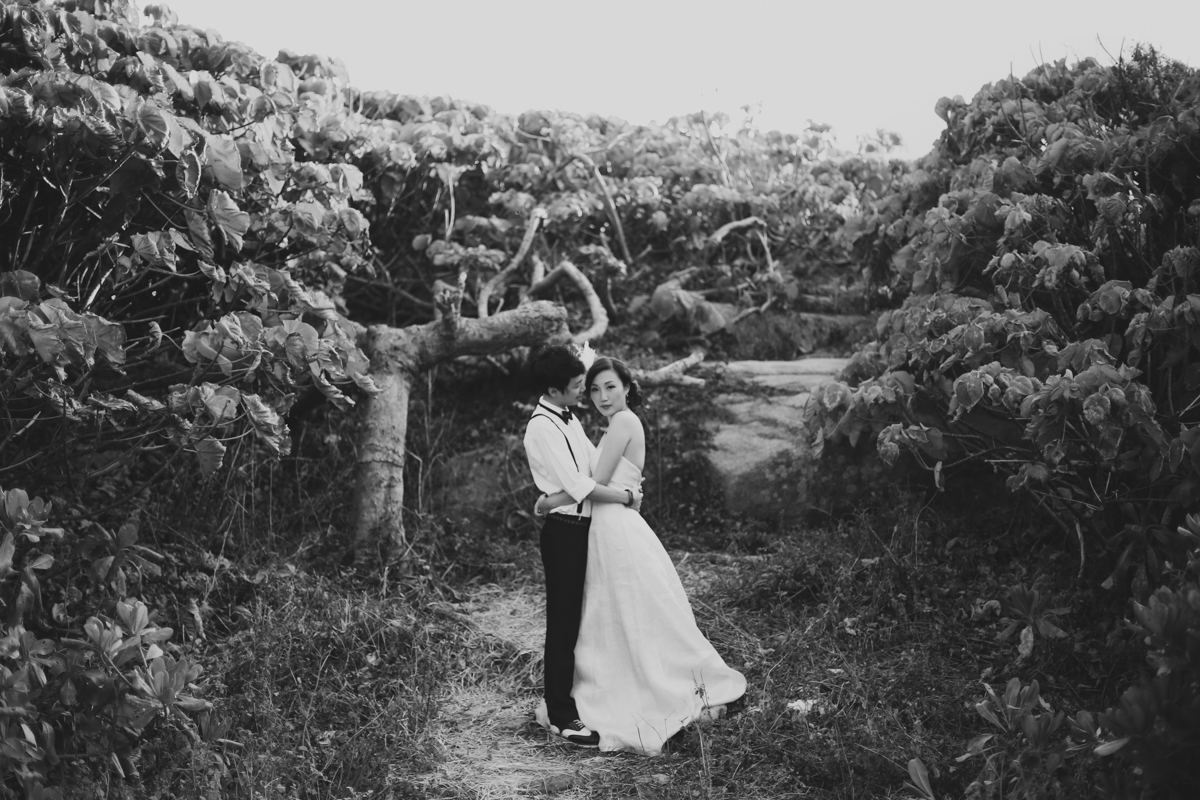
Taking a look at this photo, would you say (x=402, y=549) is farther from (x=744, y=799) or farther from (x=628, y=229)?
(x=628, y=229)

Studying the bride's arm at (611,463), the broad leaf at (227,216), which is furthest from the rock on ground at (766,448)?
the broad leaf at (227,216)

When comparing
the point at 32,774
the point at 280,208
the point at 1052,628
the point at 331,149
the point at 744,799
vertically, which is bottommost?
the point at 744,799

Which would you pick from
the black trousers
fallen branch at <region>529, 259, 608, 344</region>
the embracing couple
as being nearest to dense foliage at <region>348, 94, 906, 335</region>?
fallen branch at <region>529, 259, 608, 344</region>

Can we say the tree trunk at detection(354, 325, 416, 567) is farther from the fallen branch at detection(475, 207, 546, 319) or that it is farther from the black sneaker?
the black sneaker

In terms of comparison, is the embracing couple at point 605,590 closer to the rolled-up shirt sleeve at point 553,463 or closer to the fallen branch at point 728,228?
the rolled-up shirt sleeve at point 553,463

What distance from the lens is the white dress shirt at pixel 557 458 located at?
4.59 meters

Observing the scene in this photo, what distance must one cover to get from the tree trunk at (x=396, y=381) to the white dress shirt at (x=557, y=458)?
1.62 meters

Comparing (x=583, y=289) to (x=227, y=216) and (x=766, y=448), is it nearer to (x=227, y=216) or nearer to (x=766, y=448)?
(x=766, y=448)

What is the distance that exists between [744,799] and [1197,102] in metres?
4.04

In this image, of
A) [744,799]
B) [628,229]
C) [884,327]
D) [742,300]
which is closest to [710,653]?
[744,799]

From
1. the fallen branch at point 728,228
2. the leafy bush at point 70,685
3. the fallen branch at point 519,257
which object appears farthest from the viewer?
the fallen branch at point 728,228

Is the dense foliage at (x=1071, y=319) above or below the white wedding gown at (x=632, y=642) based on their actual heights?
above

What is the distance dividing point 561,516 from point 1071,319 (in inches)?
117

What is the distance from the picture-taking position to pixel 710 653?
4.63 meters
